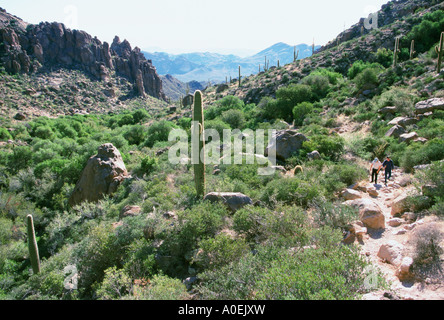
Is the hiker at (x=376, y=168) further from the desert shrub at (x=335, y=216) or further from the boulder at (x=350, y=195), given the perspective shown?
the desert shrub at (x=335, y=216)

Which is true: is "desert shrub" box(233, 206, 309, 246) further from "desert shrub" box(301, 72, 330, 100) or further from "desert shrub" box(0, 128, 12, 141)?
"desert shrub" box(0, 128, 12, 141)

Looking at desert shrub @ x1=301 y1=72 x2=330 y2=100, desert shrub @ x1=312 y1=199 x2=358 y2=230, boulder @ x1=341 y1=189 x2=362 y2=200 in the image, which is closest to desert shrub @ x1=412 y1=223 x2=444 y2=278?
desert shrub @ x1=312 y1=199 x2=358 y2=230

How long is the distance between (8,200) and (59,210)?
3.15 m

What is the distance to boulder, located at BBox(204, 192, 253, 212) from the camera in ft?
26.3

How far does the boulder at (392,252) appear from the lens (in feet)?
15.9

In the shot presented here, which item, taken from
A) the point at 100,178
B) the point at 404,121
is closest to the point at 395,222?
the point at 404,121

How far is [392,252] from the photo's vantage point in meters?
4.99

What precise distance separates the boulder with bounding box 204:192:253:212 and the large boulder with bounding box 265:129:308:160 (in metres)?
5.03

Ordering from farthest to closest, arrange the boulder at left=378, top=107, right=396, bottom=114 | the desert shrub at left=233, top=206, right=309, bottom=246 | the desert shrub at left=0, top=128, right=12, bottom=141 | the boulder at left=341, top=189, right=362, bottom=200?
the desert shrub at left=0, top=128, right=12, bottom=141 < the boulder at left=378, top=107, right=396, bottom=114 < the boulder at left=341, top=189, right=362, bottom=200 < the desert shrub at left=233, top=206, right=309, bottom=246

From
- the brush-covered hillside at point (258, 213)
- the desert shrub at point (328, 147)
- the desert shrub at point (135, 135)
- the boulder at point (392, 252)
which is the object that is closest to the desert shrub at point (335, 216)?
the brush-covered hillside at point (258, 213)

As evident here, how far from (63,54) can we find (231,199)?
237ft

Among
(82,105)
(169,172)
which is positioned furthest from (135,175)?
(82,105)

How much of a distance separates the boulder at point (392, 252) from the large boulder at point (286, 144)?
7464 mm
